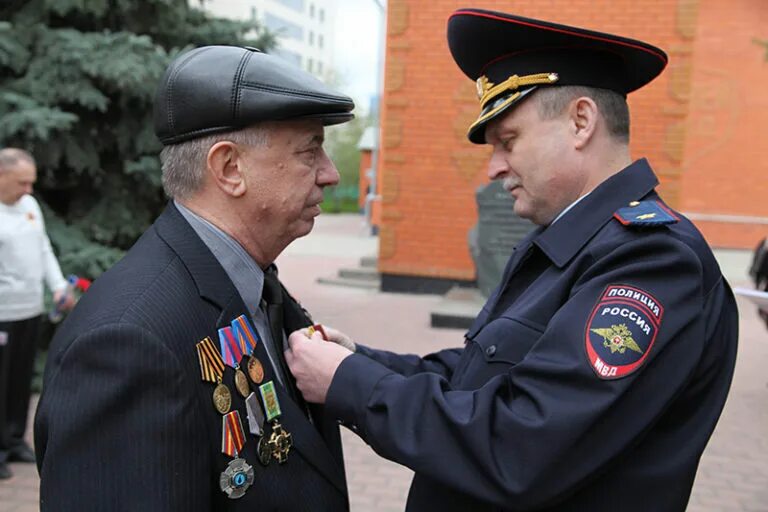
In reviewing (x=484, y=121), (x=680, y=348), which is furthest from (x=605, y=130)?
(x=680, y=348)

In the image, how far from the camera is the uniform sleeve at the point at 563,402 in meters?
1.28

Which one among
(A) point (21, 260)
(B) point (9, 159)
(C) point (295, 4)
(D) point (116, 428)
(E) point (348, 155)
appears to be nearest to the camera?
(D) point (116, 428)

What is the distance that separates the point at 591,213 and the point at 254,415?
2.89 feet

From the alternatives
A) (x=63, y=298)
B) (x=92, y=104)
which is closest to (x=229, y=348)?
(x=63, y=298)

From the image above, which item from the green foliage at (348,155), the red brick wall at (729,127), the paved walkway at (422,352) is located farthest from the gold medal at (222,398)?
the green foliage at (348,155)

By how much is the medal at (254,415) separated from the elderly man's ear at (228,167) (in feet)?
1.47

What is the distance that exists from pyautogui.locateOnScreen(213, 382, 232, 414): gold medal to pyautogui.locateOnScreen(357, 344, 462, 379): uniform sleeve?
0.69 metres

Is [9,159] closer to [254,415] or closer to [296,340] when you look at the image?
[296,340]

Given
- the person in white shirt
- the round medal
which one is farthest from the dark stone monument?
the round medal

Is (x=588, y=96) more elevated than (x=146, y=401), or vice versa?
(x=588, y=96)

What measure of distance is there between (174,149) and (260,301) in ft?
1.35

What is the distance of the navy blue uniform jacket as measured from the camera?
129 cm

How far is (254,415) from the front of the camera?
141 centimetres

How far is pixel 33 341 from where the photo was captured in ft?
14.3
